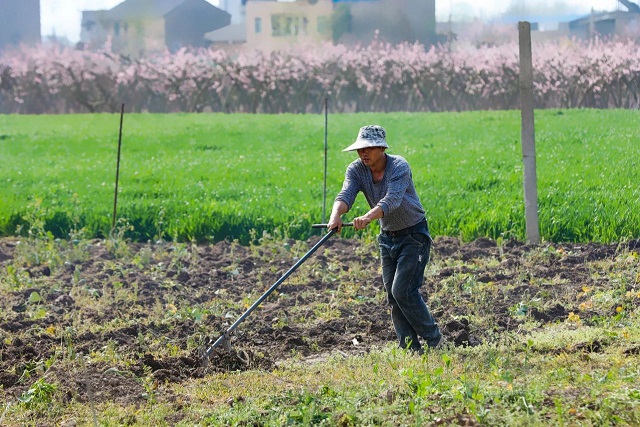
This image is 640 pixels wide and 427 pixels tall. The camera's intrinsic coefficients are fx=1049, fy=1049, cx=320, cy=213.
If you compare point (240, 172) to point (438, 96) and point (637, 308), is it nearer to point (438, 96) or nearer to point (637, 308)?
point (438, 96)

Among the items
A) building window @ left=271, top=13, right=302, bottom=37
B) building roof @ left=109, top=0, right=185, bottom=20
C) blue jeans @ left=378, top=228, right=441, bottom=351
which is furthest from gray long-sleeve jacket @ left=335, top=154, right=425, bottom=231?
building roof @ left=109, top=0, right=185, bottom=20

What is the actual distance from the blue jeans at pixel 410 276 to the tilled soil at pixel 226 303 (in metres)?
0.32

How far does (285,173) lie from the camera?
543 inches

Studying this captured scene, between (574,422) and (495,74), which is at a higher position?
(495,74)

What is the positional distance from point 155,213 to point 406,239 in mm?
5854

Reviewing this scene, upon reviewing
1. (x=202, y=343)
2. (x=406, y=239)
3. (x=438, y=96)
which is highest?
(x=438, y=96)

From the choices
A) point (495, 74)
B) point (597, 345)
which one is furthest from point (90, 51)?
point (597, 345)

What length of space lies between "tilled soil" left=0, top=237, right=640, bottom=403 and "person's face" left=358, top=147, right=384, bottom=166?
1224 mm

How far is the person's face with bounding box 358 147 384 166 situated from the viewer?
19.3ft

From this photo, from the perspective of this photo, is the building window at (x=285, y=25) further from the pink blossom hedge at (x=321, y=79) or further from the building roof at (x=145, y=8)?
the building roof at (x=145, y=8)

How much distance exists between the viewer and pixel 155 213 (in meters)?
11.5

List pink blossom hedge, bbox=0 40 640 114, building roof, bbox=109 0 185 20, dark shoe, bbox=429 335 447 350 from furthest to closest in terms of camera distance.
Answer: building roof, bbox=109 0 185 20, pink blossom hedge, bbox=0 40 640 114, dark shoe, bbox=429 335 447 350

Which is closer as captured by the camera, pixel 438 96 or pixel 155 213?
pixel 155 213

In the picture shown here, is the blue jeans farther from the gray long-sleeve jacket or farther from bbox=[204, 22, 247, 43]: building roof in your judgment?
bbox=[204, 22, 247, 43]: building roof
